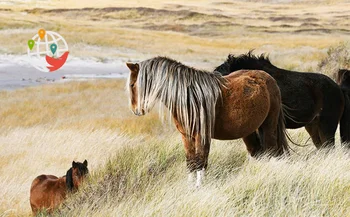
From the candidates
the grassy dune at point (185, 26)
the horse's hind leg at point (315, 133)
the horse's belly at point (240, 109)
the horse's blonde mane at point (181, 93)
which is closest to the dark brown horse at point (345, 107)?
the horse's hind leg at point (315, 133)

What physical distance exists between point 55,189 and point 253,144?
1.72 meters

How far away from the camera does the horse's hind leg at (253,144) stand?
5.46 meters

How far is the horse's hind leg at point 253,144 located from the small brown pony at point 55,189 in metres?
1.41

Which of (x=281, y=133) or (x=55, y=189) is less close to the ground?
(x=281, y=133)

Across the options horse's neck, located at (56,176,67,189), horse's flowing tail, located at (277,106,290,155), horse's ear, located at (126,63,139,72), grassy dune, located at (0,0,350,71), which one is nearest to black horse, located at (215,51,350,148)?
horse's flowing tail, located at (277,106,290,155)

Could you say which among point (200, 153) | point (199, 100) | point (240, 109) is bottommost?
point (200, 153)

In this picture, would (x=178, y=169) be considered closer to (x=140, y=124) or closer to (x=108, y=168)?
(x=108, y=168)

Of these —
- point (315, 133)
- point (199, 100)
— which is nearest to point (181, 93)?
point (199, 100)

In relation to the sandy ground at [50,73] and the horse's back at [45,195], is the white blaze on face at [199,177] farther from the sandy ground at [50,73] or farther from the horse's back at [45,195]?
the sandy ground at [50,73]

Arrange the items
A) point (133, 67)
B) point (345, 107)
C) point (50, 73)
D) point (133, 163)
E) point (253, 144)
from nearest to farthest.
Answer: point (133, 67), point (253, 144), point (133, 163), point (345, 107), point (50, 73)

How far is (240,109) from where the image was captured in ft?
15.6

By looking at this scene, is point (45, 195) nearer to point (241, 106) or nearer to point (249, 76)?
point (241, 106)

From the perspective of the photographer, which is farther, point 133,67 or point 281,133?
point 281,133

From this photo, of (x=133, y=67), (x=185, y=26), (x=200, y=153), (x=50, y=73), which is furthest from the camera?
(x=185, y=26)
